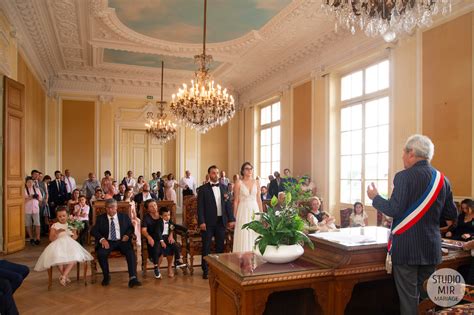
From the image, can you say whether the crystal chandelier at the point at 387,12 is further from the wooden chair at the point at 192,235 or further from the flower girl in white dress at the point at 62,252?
the flower girl in white dress at the point at 62,252

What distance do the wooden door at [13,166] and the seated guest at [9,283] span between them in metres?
3.17

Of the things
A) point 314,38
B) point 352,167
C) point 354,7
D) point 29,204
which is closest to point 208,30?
point 314,38

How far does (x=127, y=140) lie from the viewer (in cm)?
1313

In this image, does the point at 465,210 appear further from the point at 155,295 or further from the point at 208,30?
the point at 208,30

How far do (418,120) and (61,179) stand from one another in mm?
8309

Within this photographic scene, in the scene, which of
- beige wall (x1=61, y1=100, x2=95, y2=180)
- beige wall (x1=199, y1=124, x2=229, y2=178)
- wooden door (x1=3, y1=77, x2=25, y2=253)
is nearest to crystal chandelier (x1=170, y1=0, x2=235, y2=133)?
wooden door (x1=3, y1=77, x2=25, y2=253)

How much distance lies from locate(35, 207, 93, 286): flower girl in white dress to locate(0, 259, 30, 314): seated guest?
93 centimetres

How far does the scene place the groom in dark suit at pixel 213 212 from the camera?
5336mm

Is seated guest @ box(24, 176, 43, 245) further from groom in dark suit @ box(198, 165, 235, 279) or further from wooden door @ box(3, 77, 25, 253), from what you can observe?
groom in dark suit @ box(198, 165, 235, 279)

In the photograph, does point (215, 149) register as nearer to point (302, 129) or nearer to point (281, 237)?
point (302, 129)

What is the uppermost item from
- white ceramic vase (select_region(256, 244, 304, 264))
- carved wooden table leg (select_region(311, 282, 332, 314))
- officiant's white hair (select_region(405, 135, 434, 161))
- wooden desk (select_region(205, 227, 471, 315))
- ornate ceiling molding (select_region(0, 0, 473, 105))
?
ornate ceiling molding (select_region(0, 0, 473, 105))

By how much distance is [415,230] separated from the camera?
7.61 ft

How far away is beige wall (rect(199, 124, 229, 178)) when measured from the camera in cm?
1372

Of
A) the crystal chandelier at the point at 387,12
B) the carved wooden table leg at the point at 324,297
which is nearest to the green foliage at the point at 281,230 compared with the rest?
the carved wooden table leg at the point at 324,297
